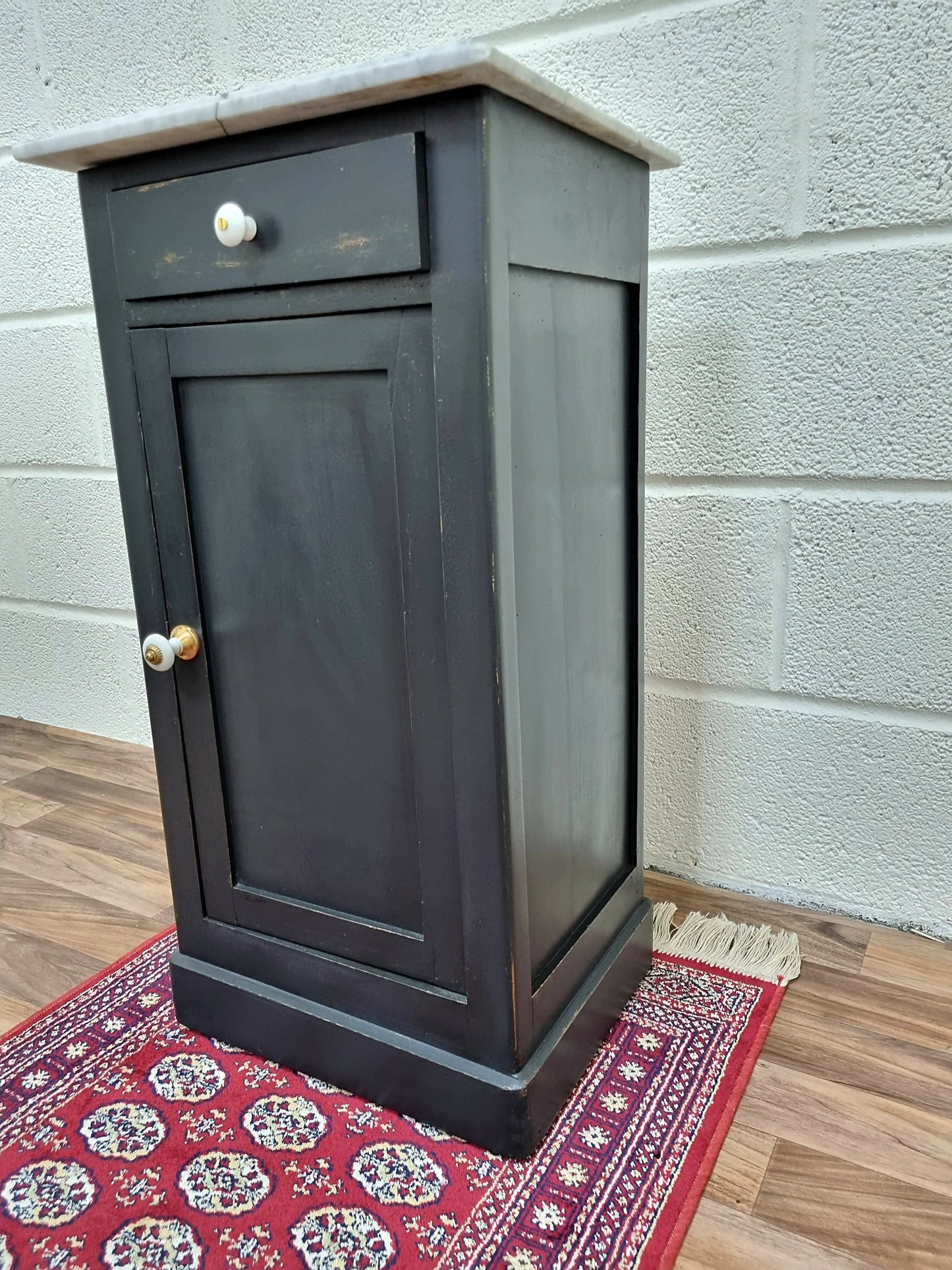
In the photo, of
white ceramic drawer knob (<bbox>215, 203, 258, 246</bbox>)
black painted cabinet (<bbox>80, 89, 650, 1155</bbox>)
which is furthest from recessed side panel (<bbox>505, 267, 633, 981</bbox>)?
white ceramic drawer knob (<bbox>215, 203, 258, 246</bbox>)

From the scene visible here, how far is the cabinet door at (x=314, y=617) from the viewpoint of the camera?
82 cm

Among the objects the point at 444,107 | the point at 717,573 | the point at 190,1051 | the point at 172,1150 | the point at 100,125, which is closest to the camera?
the point at 444,107

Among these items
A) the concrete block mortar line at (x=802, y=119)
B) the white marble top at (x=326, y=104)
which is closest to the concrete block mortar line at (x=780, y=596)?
the concrete block mortar line at (x=802, y=119)

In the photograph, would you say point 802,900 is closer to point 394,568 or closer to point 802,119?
point 394,568

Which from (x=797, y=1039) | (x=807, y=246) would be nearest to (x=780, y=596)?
(x=807, y=246)

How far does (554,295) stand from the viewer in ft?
2.77

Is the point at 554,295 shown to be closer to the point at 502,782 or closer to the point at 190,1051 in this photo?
the point at 502,782

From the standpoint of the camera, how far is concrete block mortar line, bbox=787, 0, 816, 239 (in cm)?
107

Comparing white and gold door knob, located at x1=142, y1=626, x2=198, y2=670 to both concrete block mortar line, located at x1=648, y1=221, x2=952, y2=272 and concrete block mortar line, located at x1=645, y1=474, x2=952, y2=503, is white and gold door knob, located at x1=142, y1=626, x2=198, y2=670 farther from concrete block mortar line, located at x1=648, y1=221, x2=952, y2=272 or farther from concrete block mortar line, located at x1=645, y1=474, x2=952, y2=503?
concrete block mortar line, located at x1=648, y1=221, x2=952, y2=272

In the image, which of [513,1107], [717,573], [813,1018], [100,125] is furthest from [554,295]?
[813,1018]

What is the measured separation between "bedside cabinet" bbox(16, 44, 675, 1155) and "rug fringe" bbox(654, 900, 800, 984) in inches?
6.9

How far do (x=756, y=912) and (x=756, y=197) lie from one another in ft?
3.06

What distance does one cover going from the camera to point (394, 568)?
0.85 meters

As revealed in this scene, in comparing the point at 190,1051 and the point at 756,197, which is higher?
the point at 756,197
